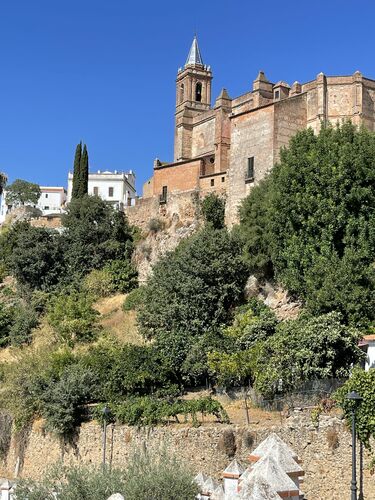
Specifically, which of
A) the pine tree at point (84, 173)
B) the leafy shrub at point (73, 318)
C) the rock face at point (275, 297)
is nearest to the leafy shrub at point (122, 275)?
the leafy shrub at point (73, 318)

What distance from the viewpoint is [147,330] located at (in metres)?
36.2

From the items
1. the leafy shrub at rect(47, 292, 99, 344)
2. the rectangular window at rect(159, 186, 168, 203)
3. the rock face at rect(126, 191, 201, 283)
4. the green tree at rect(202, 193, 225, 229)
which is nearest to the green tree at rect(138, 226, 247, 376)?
the leafy shrub at rect(47, 292, 99, 344)

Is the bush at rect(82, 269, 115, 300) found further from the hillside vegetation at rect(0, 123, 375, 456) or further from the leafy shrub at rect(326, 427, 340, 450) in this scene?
the leafy shrub at rect(326, 427, 340, 450)

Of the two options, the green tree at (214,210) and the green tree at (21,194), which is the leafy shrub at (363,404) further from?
the green tree at (21,194)

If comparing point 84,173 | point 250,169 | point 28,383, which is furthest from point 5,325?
point 84,173

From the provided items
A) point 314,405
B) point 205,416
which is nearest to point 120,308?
point 205,416

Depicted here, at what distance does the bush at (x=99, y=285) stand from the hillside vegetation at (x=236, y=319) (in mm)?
3222

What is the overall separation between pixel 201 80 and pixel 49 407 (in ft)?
139

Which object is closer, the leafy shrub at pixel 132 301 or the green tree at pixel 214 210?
the leafy shrub at pixel 132 301

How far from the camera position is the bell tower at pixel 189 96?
5809 cm

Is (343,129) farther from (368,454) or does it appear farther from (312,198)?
(368,454)

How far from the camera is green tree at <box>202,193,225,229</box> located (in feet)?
145

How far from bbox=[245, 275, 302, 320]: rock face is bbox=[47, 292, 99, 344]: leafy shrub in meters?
10.2

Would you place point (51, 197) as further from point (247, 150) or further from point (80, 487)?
point (80, 487)
